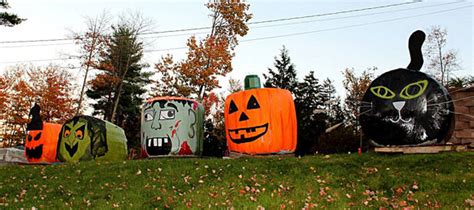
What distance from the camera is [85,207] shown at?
6863 mm

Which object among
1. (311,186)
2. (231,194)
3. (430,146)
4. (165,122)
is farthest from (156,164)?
(430,146)

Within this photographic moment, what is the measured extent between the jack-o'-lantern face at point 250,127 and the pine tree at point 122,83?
18.5 meters

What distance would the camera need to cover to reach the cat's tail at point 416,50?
970cm

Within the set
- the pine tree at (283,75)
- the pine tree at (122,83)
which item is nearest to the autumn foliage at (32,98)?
the pine tree at (122,83)

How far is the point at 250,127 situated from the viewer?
10875 millimetres

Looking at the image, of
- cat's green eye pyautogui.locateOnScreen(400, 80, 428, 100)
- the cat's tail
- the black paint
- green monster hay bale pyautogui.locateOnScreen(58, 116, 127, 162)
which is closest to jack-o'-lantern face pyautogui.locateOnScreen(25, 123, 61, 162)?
green monster hay bale pyautogui.locateOnScreen(58, 116, 127, 162)

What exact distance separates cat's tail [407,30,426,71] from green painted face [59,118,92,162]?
983 cm

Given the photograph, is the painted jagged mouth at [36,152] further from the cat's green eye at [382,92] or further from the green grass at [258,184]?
the cat's green eye at [382,92]

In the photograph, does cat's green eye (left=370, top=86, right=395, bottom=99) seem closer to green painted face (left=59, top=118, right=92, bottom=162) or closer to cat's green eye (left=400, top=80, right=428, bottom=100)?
cat's green eye (left=400, top=80, right=428, bottom=100)

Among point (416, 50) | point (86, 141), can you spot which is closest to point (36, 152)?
point (86, 141)

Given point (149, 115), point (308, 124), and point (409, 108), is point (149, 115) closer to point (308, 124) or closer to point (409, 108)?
point (409, 108)

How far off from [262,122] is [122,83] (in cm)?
2009

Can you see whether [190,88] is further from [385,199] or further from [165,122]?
[385,199]

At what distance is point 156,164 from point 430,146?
6.29 metres
